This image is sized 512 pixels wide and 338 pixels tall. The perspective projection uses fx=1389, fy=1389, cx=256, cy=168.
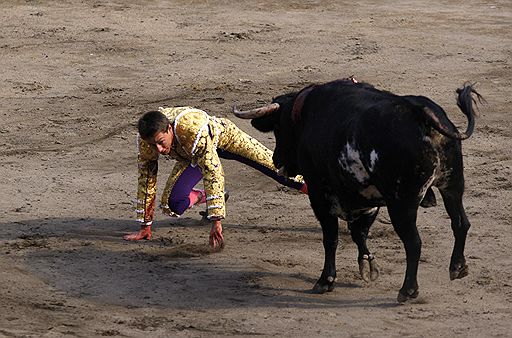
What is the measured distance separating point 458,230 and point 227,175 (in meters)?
3.48

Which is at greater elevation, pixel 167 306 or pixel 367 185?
pixel 367 185

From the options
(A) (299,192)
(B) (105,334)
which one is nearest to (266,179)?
(A) (299,192)

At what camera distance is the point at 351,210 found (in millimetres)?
8914

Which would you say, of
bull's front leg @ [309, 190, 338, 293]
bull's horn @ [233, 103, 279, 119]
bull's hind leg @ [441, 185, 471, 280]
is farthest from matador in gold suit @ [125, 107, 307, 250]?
bull's hind leg @ [441, 185, 471, 280]

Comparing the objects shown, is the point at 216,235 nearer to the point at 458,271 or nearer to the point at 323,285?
the point at 323,285

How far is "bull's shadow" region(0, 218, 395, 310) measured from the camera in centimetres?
895

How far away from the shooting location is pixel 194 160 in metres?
9.77

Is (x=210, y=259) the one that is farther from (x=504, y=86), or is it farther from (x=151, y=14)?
(x=151, y=14)

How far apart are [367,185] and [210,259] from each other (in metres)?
1.78

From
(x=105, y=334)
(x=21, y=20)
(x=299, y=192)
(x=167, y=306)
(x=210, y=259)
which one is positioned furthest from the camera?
(x=21, y=20)

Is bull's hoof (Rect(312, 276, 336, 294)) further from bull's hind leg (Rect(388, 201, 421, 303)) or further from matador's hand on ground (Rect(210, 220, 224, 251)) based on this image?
matador's hand on ground (Rect(210, 220, 224, 251))

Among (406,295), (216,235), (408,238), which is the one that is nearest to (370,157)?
(408,238)

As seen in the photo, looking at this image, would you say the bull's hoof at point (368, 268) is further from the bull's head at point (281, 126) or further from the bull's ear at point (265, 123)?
the bull's ear at point (265, 123)

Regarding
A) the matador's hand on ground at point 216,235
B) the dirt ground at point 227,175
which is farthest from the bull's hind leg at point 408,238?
the matador's hand on ground at point 216,235
